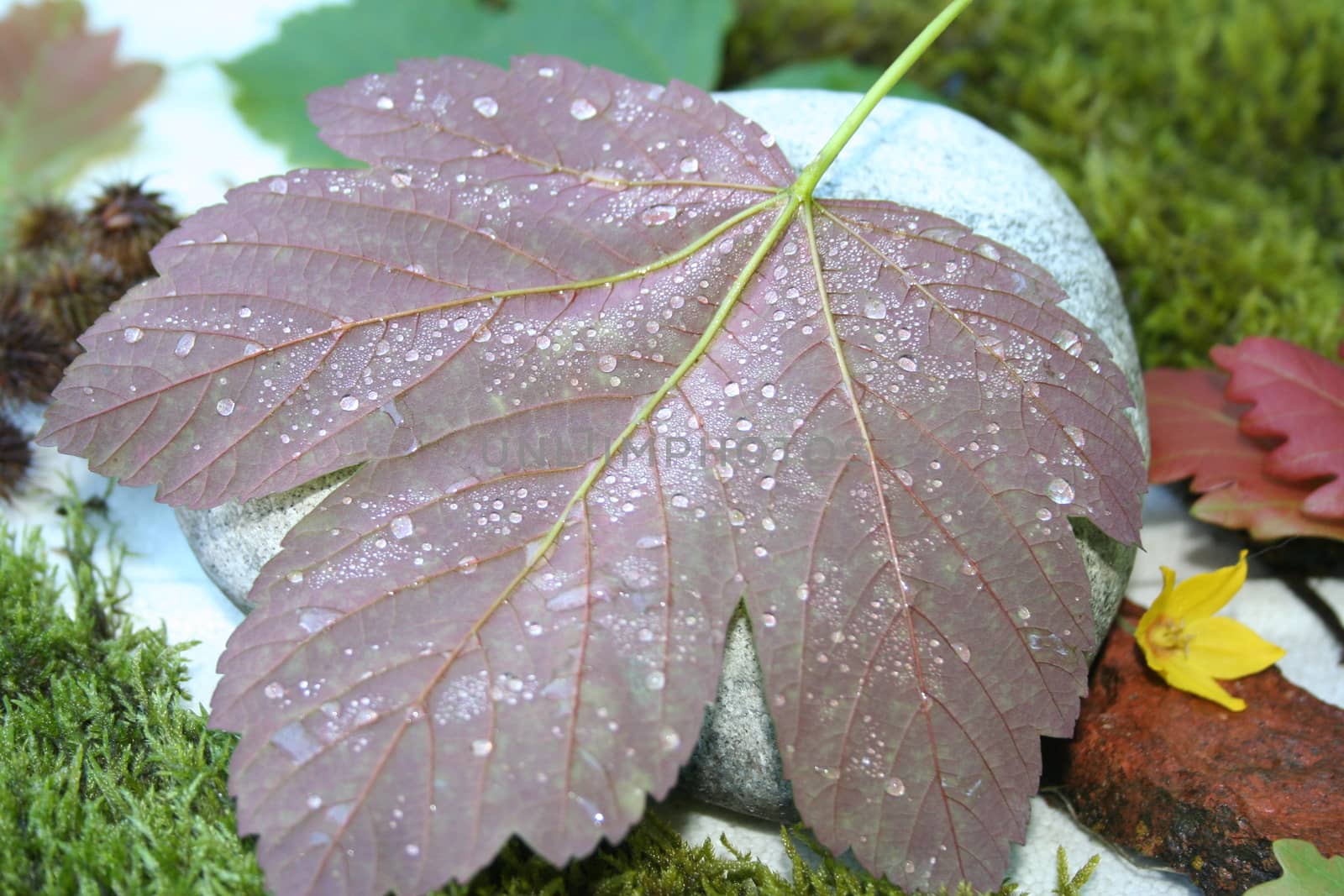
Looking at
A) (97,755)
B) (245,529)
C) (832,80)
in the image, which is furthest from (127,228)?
(832,80)

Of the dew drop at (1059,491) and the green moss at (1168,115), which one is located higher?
the green moss at (1168,115)

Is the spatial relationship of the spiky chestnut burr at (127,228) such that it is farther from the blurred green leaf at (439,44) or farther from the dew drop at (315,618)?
the dew drop at (315,618)

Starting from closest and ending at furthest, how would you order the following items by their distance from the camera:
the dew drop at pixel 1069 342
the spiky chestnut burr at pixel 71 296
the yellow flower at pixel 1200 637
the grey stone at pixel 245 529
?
the dew drop at pixel 1069 342 → the grey stone at pixel 245 529 → the yellow flower at pixel 1200 637 → the spiky chestnut burr at pixel 71 296

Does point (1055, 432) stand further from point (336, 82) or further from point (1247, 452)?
point (336, 82)

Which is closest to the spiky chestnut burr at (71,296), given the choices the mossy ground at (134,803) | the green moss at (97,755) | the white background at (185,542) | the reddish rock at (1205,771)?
the white background at (185,542)

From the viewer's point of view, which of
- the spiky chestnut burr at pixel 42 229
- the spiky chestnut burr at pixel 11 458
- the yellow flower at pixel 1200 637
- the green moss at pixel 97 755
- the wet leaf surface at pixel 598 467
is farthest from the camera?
the spiky chestnut burr at pixel 42 229

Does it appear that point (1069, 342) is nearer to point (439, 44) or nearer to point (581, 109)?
point (581, 109)

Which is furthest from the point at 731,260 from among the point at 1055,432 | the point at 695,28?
the point at 695,28
